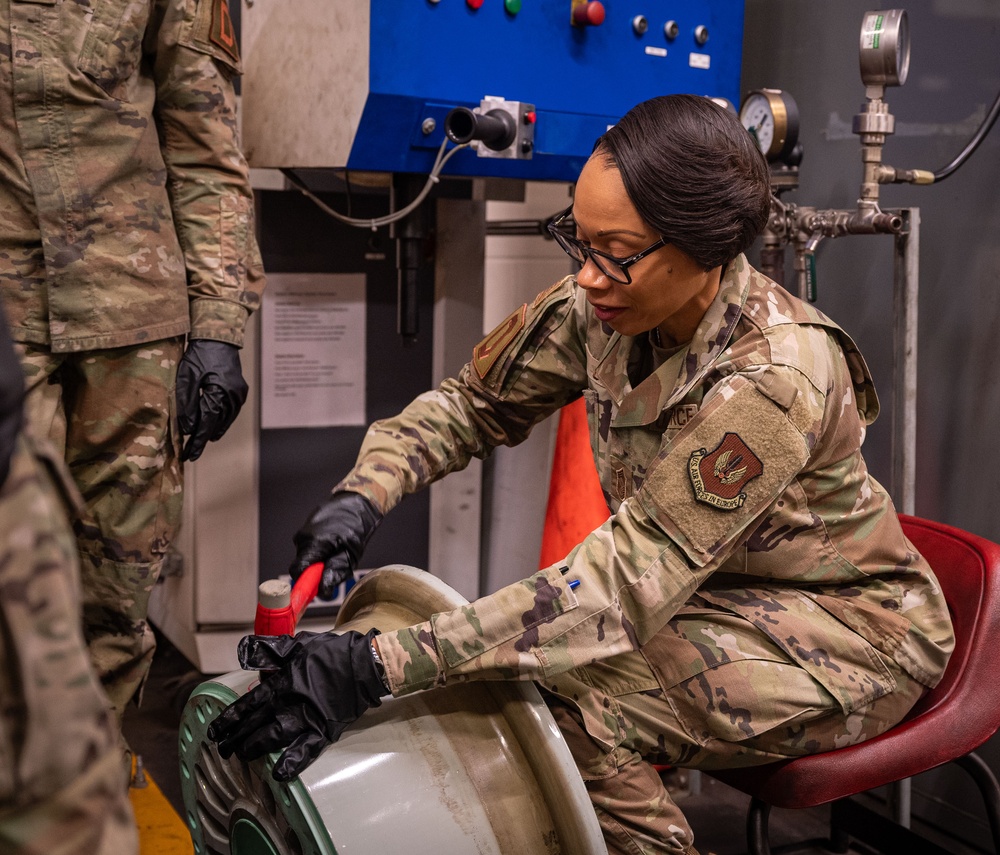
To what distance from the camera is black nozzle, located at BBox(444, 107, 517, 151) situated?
6.29 feet

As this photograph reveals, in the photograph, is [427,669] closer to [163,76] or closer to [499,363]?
[499,363]

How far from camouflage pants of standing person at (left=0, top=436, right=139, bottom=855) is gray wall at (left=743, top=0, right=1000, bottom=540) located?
1.78 metres

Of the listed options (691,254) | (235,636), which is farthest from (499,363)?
(235,636)

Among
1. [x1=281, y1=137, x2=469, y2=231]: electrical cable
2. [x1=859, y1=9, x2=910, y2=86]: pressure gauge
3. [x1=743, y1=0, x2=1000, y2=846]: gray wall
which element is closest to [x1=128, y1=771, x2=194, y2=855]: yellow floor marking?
[x1=281, y1=137, x2=469, y2=231]: electrical cable

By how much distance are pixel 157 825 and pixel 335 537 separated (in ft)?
2.98

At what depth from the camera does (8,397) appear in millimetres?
562

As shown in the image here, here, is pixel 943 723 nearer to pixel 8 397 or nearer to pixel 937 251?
pixel 937 251

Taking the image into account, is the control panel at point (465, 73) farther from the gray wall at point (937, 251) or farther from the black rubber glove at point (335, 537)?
the black rubber glove at point (335, 537)

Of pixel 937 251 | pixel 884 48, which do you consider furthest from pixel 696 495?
pixel 937 251

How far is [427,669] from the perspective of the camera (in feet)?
3.72

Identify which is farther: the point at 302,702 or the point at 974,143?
the point at 974,143

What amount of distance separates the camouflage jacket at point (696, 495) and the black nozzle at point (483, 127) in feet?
1.58

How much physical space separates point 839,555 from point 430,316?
4.41ft

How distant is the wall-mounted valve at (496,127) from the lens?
193cm
